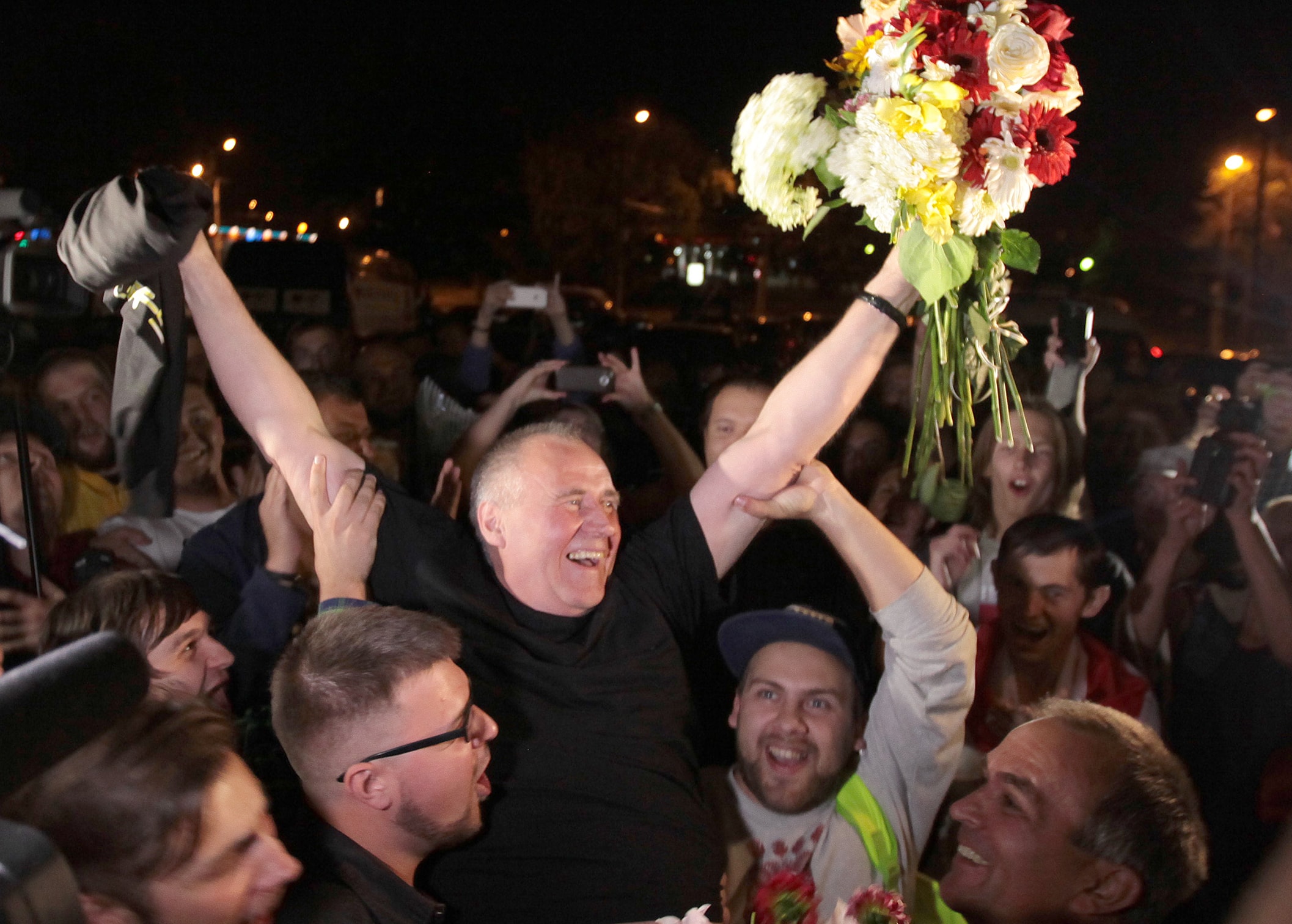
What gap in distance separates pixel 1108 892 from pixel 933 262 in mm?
1296

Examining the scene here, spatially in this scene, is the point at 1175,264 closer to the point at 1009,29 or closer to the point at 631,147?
the point at 631,147

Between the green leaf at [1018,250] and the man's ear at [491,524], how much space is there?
4.30 feet

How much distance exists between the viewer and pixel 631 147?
1313 centimetres

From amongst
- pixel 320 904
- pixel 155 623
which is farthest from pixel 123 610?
pixel 320 904

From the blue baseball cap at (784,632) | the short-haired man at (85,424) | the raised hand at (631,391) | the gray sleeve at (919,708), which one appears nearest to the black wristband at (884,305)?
the gray sleeve at (919,708)

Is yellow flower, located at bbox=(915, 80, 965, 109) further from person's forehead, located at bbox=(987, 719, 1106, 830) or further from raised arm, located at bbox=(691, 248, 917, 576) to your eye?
person's forehead, located at bbox=(987, 719, 1106, 830)

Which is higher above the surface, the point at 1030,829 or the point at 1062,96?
the point at 1062,96

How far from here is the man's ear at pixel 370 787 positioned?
5.98ft

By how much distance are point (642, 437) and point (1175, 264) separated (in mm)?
9986

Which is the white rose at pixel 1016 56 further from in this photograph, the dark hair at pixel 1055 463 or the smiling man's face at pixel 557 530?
the dark hair at pixel 1055 463

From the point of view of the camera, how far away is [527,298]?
17.0 feet

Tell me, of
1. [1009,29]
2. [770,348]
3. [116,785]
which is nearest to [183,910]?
[116,785]

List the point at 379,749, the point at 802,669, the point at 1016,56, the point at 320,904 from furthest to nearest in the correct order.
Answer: the point at 802,669
the point at 1016,56
the point at 379,749
the point at 320,904

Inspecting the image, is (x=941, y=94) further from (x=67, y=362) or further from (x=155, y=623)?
(x=67, y=362)
